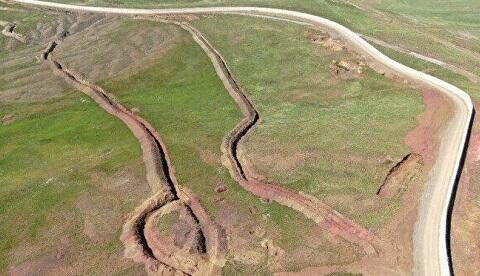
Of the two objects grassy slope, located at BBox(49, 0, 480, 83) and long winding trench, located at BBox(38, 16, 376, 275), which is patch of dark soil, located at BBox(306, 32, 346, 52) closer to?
grassy slope, located at BBox(49, 0, 480, 83)

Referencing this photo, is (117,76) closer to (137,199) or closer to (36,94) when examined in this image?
(36,94)

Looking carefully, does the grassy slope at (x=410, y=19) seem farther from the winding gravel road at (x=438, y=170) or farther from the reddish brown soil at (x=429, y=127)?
the reddish brown soil at (x=429, y=127)

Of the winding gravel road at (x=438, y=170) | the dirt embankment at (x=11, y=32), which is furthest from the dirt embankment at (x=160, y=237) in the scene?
the dirt embankment at (x=11, y=32)

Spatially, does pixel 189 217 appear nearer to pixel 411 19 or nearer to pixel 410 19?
pixel 410 19

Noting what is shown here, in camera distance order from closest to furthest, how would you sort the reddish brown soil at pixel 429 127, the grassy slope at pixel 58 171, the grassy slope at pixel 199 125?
the grassy slope at pixel 199 125 → the grassy slope at pixel 58 171 → the reddish brown soil at pixel 429 127

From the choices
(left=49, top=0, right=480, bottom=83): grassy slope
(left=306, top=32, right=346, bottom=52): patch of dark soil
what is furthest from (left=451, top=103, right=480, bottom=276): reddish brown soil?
(left=306, top=32, right=346, bottom=52): patch of dark soil

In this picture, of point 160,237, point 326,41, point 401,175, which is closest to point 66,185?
point 160,237
